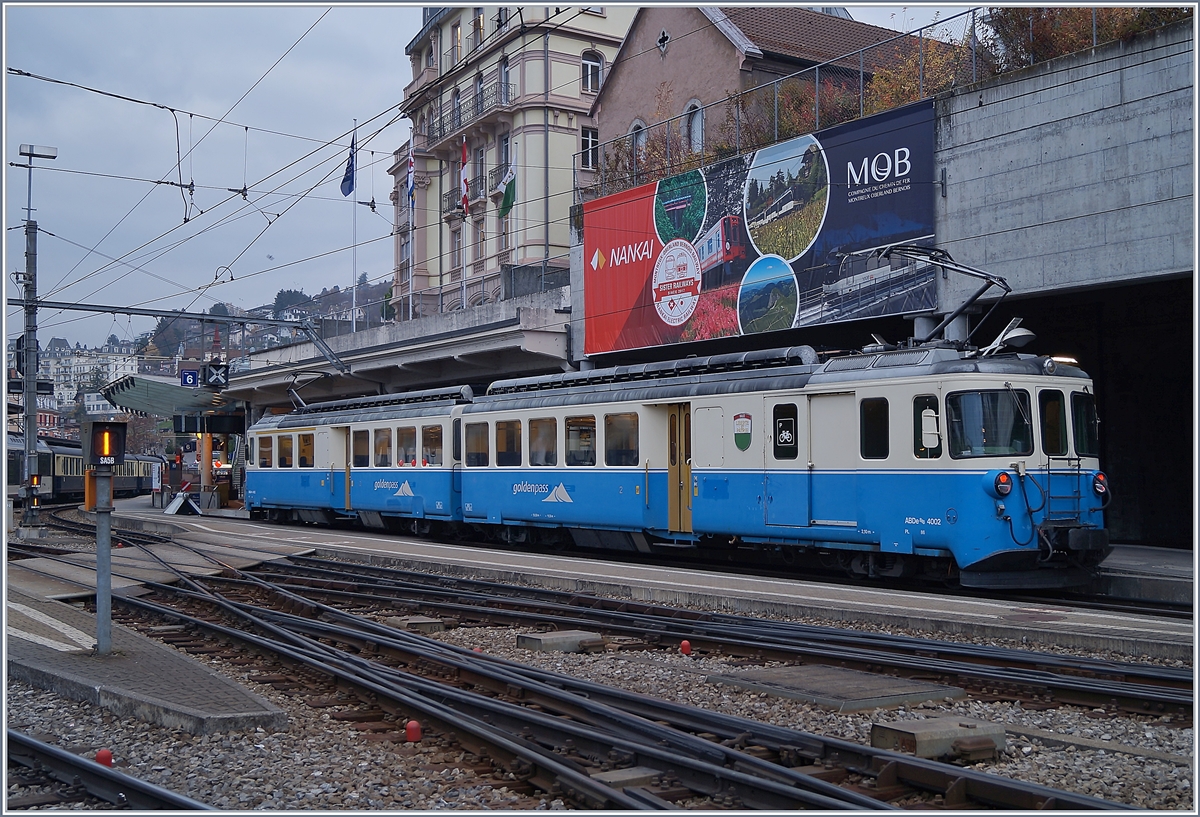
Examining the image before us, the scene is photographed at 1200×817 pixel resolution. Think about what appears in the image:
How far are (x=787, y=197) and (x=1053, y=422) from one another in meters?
10.3

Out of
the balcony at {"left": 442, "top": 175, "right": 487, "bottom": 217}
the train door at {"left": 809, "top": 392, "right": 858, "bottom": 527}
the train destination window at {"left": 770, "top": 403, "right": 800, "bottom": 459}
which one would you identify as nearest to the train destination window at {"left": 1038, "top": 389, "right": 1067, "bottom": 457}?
the train door at {"left": 809, "top": 392, "right": 858, "bottom": 527}

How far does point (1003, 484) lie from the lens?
1330cm

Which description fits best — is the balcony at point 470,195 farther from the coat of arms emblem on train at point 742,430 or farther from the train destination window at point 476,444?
the coat of arms emblem on train at point 742,430

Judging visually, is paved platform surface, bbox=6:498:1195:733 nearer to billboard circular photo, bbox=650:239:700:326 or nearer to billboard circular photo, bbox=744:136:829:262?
billboard circular photo, bbox=650:239:700:326

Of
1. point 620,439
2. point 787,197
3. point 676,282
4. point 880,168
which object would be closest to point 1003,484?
point 620,439

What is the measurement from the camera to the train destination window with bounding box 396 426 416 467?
25328mm

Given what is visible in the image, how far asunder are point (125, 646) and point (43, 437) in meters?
47.6

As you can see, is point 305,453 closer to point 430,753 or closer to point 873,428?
point 873,428

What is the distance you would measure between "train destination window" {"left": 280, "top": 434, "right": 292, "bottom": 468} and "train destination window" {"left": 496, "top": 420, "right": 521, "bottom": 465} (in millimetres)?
11176

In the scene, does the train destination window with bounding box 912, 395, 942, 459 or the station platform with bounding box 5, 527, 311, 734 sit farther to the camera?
the train destination window with bounding box 912, 395, 942, 459

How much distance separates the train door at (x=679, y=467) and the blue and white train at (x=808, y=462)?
0.09ft

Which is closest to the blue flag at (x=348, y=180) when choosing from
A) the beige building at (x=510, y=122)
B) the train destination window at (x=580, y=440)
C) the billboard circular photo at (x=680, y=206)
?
the beige building at (x=510, y=122)

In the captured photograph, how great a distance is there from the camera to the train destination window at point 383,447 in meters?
26.4

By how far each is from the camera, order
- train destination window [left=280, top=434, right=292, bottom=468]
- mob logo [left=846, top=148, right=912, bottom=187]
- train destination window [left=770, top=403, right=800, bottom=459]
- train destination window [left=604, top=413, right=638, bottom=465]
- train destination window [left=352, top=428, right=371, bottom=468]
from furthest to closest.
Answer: train destination window [left=280, top=434, right=292, bottom=468] → train destination window [left=352, top=428, right=371, bottom=468] → mob logo [left=846, top=148, right=912, bottom=187] → train destination window [left=604, top=413, right=638, bottom=465] → train destination window [left=770, top=403, right=800, bottom=459]
